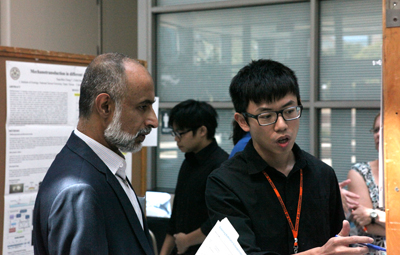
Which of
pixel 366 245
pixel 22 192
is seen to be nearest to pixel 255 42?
pixel 22 192

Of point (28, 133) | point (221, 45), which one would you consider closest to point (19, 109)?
point (28, 133)

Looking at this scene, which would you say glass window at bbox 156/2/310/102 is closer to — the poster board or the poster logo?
the poster board

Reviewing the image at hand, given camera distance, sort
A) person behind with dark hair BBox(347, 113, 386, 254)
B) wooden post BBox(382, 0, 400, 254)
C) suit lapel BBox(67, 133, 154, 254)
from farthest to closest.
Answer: person behind with dark hair BBox(347, 113, 386, 254)
suit lapel BBox(67, 133, 154, 254)
wooden post BBox(382, 0, 400, 254)

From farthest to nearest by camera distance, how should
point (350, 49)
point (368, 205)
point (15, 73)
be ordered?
point (350, 49) < point (368, 205) < point (15, 73)

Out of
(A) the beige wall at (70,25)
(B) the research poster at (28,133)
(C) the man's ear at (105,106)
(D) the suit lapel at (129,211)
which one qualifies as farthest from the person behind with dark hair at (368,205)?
(A) the beige wall at (70,25)

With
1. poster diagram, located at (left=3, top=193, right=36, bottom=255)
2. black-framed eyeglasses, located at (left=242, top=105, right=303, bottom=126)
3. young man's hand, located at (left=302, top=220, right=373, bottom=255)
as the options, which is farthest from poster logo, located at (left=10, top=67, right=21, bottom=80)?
young man's hand, located at (left=302, top=220, right=373, bottom=255)

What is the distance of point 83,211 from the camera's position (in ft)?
4.12

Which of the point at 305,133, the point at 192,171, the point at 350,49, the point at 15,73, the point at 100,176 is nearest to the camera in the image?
the point at 100,176

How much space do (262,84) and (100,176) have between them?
71 cm

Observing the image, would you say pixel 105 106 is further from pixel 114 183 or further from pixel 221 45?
pixel 221 45

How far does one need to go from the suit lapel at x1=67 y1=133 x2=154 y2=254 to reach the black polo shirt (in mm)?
302

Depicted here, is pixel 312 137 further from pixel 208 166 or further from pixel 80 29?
pixel 80 29

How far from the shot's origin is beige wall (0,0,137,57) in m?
3.70

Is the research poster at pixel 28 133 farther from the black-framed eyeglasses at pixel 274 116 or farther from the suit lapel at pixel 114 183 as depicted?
the black-framed eyeglasses at pixel 274 116
